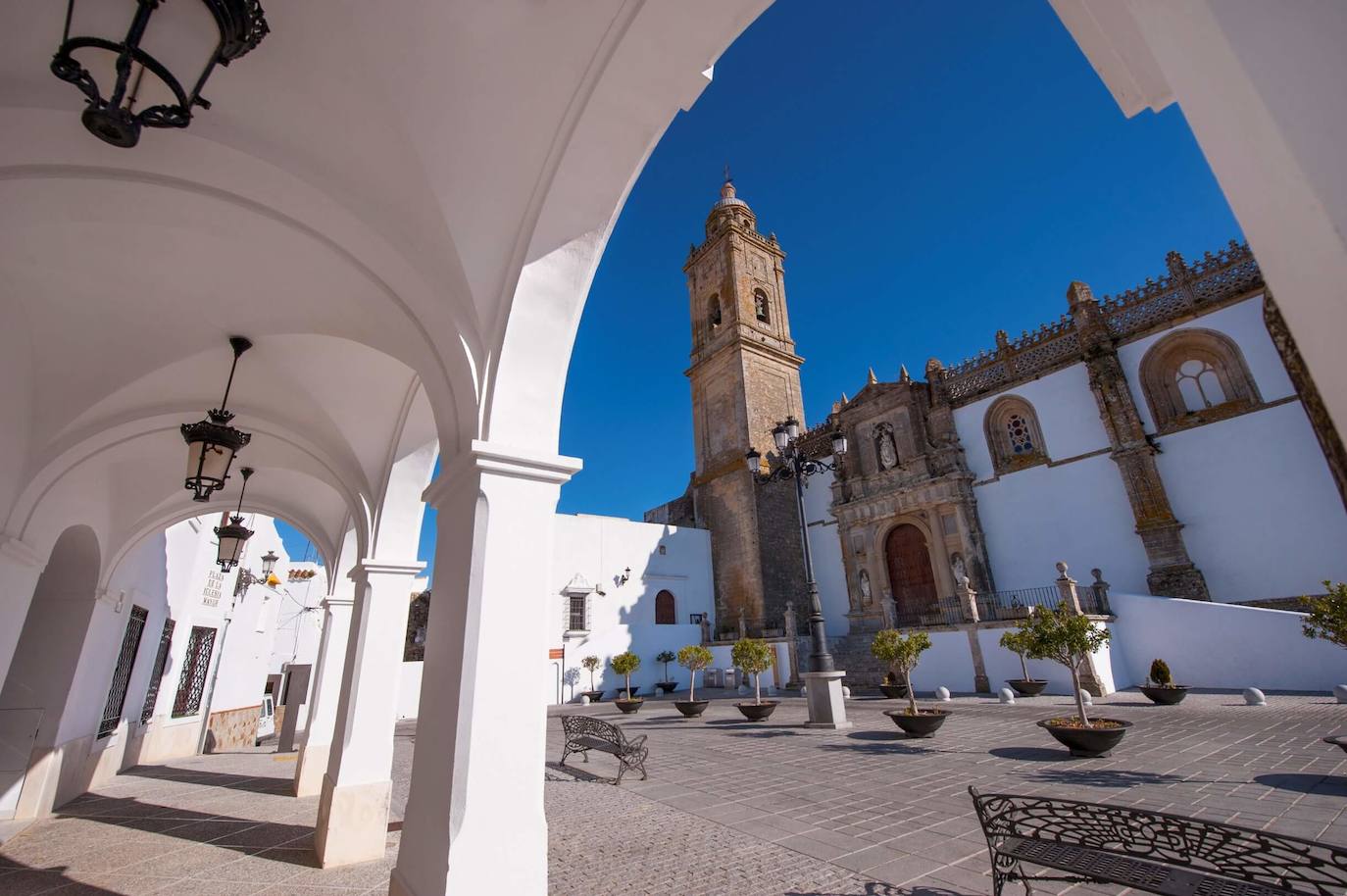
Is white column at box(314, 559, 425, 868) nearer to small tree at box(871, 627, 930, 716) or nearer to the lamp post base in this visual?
the lamp post base

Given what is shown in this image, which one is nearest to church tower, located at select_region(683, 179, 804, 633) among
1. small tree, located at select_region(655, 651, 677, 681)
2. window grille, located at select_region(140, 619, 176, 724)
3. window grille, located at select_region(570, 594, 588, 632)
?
small tree, located at select_region(655, 651, 677, 681)

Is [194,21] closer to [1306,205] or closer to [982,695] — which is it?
[1306,205]

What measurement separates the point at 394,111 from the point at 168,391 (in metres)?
4.10

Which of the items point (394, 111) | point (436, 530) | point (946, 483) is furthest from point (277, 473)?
point (946, 483)

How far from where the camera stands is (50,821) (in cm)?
595

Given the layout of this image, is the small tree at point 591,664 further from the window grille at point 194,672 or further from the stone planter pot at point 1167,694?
the stone planter pot at point 1167,694

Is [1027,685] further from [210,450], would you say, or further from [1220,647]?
[210,450]

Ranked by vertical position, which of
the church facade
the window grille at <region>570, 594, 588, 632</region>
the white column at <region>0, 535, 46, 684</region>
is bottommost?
the white column at <region>0, 535, 46, 684</region>

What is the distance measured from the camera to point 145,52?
6.70 ft

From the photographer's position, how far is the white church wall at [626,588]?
19.4 m

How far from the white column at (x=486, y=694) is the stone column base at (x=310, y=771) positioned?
5217 millimetres

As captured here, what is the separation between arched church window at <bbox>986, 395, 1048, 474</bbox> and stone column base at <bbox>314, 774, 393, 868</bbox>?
16813 mm

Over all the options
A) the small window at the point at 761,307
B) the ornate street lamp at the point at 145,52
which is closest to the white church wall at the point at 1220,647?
the ornate street lamp at the point at 145,52

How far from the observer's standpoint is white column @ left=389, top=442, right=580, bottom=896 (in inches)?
92.0
